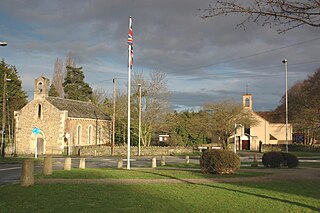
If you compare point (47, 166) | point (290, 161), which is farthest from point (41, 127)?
point (290, 161)

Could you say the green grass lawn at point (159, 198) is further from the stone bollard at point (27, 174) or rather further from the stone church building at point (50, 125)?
the stone church building at point (50, 125)

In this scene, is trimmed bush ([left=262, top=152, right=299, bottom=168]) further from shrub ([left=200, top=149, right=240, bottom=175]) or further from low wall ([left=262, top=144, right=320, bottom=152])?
low wall ([left=262, top=144, right=320, bottom=152])

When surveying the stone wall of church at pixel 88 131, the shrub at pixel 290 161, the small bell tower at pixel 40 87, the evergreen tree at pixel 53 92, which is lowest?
the shrub at pixel 290 161

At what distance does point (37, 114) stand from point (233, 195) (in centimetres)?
4328

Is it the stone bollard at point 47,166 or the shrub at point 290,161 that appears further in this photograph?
the shrub at point 290,161

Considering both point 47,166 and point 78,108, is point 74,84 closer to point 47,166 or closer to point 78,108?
point 78,108

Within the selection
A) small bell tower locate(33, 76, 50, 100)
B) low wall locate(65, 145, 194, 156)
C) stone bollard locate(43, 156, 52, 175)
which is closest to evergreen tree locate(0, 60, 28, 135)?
small bell tower locate(33, 76, 50, 100)

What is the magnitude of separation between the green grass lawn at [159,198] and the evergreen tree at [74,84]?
217 ft

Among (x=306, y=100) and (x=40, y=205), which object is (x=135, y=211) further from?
(x=306, y=100)

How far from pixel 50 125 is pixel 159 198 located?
4094 cm

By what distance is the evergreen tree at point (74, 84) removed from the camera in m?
78.0

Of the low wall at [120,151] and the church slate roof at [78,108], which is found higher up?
the church slate roof at [78,108]

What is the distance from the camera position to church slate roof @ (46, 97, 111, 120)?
50.8 m

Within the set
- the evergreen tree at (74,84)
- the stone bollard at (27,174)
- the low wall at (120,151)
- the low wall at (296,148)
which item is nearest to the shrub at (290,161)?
the stone bollard at (27,174)
